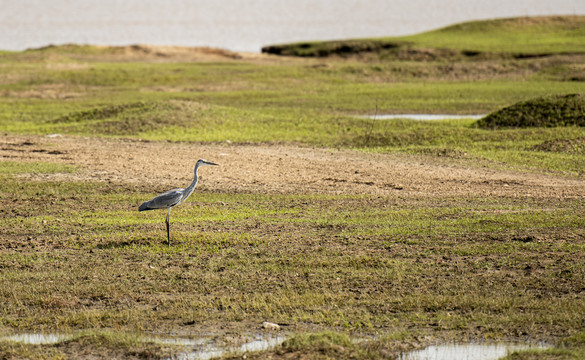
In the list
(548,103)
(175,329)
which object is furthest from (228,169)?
(548,103)

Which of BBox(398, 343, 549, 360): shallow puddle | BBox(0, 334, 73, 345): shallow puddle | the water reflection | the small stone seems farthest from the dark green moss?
BBox(0, 334, 73, 345): shallow puddle

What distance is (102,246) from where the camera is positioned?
1207cm

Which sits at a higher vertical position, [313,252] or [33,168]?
[33,168]

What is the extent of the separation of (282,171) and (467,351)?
11.1 m

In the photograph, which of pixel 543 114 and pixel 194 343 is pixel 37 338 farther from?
pixel 543 114

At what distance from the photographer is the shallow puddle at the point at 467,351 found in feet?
26.6

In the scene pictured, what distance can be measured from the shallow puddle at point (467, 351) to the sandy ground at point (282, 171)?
806 centimetres

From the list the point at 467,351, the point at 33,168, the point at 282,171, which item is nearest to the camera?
the point at 467,351

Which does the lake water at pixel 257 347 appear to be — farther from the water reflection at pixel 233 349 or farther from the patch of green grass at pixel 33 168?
the patch of green grass at pixel 33 168

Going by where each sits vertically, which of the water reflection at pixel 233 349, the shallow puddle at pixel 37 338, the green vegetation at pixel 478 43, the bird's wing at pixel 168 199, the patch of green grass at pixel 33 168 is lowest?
the water reflection at pixel 233 349

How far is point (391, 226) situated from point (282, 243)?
2.18 meters

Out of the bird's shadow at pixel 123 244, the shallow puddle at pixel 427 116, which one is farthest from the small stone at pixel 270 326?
the shallow puddle at pixel 427 116

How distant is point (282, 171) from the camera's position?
18969mm

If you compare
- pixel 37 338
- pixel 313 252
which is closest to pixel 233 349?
pixel 37 338
